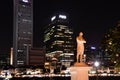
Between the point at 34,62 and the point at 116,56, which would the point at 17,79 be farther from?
the point at 116,56

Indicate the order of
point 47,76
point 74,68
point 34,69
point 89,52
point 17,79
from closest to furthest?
point 74,68
point 17,79
point 47,76
point 34,69
point 89,52

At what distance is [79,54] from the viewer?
23.4m

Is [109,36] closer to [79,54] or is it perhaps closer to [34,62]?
[79,54]

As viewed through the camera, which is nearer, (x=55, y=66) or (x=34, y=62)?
(x=55, y=66)

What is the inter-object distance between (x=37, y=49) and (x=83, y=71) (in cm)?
15804

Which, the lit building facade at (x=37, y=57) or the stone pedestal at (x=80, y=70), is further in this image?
the lit building facade at (x=37, y=57)

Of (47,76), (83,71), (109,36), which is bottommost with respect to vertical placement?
(47,76)

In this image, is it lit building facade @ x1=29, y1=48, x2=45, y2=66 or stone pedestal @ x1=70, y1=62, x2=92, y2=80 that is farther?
lit building facade @ x1=29, y1=48, x2=45, y2=66

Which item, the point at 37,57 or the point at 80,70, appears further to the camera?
the point at 37,57

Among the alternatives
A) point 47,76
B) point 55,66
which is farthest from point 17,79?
point 55,66

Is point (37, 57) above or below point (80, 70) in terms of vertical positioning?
below

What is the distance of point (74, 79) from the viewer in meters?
23.6

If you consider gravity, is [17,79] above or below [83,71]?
below

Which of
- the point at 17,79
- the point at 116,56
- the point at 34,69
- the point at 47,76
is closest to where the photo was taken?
the point at 116,56
